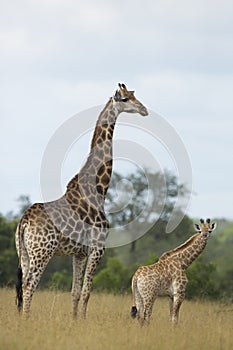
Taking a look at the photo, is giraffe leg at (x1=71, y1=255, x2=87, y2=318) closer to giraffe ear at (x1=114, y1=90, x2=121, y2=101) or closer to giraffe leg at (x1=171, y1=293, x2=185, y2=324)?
giraffe leg at (x1=171, y1=293, x2=185, y2=324)

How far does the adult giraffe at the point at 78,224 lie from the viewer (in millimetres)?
11250

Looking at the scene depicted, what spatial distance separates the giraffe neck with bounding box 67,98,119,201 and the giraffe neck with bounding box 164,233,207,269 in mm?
1508

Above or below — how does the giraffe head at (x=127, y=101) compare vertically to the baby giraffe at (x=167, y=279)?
above

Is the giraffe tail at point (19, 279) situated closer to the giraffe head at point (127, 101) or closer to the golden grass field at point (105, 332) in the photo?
the golden grass field at point (105, 332)

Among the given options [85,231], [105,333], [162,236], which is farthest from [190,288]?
[162,236]

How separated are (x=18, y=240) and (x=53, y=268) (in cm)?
1915

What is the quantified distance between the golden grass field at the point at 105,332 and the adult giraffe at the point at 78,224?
58cm

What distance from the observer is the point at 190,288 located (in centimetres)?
1955

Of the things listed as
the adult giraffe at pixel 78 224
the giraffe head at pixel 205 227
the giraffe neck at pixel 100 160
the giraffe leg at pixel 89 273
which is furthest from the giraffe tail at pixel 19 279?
the giraffe head at pixel 205 227

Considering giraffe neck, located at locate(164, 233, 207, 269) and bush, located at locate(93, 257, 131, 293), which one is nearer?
giraffe neck, located at locate(164, 233, 207, 269)

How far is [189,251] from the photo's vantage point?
1202 cm

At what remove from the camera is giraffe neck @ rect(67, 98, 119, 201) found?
12273 millimetres

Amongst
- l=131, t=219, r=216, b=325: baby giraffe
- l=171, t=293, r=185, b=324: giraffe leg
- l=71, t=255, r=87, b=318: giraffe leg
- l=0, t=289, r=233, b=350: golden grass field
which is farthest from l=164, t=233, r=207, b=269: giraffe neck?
l=71, t=255, r=87, b=318: giraffe leg

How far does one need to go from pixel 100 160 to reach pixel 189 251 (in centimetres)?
212
